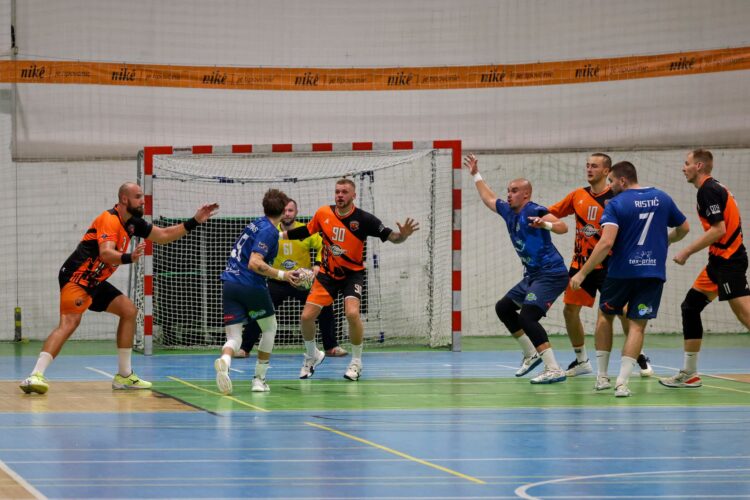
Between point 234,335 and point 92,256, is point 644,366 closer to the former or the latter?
point 234,335

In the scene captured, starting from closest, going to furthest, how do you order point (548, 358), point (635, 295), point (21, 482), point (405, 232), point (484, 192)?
point (21, 482), point (635, 295), point (548, 358), point (484, 192), point (405, 232)

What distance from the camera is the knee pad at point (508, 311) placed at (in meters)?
12.4

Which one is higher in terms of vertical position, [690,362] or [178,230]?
[178,230]

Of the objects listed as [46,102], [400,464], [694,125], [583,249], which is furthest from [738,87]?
[400,464]

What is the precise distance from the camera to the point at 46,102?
1961cm

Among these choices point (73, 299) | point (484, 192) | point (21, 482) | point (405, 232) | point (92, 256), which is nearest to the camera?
point (21, 482)

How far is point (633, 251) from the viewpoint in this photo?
10852 millimetres

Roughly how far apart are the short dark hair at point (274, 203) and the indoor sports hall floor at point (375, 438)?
189cm

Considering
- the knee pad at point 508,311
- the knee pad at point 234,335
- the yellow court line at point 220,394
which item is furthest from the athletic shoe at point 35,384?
the knee pad at point 508,311

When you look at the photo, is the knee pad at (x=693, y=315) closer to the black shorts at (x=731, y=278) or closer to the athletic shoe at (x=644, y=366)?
the black shorts at (x=731, y=278)

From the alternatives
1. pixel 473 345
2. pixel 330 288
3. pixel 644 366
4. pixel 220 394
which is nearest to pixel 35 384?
pixel 220 394

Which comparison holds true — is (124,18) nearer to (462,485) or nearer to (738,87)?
(738,87)

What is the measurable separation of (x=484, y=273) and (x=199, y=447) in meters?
12.9

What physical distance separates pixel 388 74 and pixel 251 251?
9881mm
